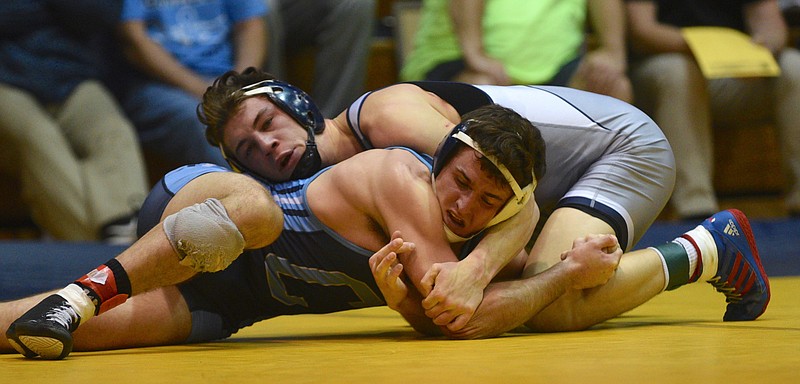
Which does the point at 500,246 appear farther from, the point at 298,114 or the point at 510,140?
the point at 298,114

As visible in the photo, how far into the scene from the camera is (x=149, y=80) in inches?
198

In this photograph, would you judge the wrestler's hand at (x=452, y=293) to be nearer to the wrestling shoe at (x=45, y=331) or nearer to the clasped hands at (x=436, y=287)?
the clasped hands at (x=436, y=287)

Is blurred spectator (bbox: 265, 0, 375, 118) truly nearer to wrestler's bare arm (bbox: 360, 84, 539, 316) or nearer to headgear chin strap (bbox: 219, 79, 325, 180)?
headgear chin strap (bbox: 219, 79, 325, 180)

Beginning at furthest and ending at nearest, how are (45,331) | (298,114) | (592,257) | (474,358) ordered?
(298,114) → (592,257) → (45,331) → (474,358)

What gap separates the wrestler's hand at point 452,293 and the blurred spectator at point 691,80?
3116 mm

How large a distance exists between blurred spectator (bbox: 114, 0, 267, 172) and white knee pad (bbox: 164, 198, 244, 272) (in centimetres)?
251

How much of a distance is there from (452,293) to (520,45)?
2.71 metres

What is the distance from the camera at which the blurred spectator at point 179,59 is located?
16.1 ft

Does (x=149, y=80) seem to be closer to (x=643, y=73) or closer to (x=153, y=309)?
(x=643, y=73)

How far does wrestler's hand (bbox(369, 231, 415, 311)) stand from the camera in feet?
7.64

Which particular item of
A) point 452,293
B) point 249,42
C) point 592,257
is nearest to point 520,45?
point 249,42

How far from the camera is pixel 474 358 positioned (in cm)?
203

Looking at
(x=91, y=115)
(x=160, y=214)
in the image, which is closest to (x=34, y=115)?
(x=91, y=115)

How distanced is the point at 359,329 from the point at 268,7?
2.67 meters
